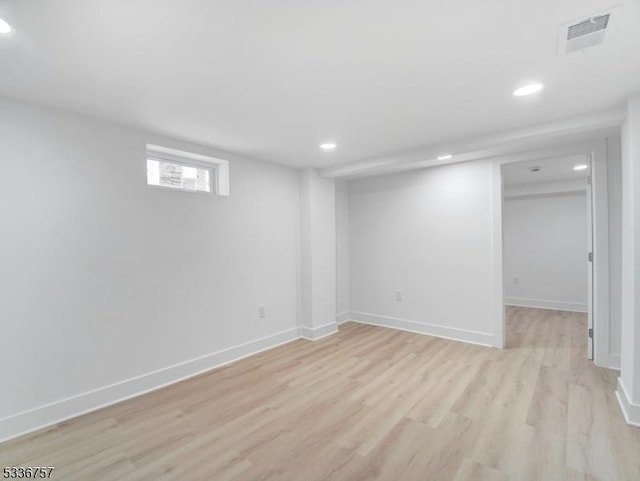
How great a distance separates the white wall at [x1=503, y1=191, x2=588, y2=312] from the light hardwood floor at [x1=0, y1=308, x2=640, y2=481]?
2.83m

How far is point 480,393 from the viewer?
2.71 m

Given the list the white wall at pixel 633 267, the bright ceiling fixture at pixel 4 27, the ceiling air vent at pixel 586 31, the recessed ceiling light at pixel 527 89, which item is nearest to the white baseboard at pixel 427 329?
the white wall at pixel 633 267

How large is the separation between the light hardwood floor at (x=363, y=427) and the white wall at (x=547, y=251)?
9.30 feet

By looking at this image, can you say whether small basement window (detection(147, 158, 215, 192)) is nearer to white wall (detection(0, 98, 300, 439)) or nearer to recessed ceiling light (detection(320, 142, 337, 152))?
white wall (detection(0, 98, 300, 439))

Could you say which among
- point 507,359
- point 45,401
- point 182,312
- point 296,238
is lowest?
point 507,359

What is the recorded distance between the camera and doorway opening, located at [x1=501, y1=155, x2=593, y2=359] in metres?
5.06

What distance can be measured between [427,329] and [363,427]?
242cm

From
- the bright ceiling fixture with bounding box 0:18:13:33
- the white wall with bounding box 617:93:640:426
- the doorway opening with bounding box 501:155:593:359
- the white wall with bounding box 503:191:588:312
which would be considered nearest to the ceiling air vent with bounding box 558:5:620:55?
the white wall with bounding box 617:93:640:426

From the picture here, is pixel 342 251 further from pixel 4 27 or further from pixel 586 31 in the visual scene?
pixel 4 27

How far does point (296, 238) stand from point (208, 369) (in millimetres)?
1940

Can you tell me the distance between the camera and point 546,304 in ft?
19.3

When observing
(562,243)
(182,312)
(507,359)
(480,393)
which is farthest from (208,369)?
(562,243)

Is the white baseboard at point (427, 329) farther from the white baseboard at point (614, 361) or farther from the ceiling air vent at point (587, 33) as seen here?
the ceiling air vent at point (587, 33)

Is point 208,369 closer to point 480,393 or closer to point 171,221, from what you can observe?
point 171,221
